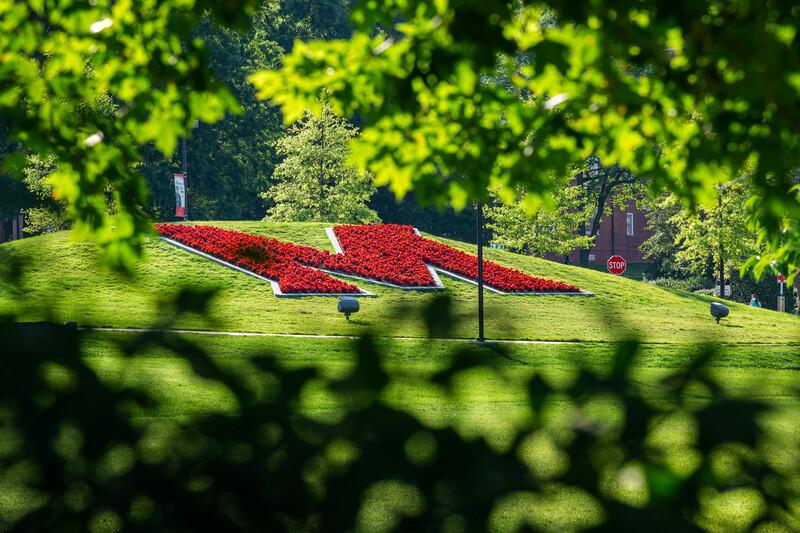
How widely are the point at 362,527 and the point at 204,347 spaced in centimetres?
49

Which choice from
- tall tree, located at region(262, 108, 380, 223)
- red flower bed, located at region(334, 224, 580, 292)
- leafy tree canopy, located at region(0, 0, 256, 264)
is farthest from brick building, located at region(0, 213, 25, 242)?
leafy tree canopy, located at region(0, 0, 256, 264)

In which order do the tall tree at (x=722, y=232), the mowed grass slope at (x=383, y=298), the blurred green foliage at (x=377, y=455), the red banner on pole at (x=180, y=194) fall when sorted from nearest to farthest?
the blurred green foliage at (x=377, y=455)
the mowed grass slope at (x=383, y=298)
the red banner on pole at (x=180, y=194)
the tall tree at (x=722, y=232)

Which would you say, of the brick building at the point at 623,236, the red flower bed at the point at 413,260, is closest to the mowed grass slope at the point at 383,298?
the red flower bed at the point at 413,260

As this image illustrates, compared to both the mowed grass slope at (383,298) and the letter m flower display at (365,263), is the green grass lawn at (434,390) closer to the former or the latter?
the mowed grass slope at (383,298)

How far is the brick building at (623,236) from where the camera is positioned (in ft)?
237

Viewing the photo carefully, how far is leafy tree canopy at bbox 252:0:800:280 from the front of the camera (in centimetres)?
425

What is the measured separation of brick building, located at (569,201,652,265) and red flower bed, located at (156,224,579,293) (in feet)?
146

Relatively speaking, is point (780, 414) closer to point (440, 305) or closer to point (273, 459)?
point (440, 305)

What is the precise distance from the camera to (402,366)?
203 centimetres

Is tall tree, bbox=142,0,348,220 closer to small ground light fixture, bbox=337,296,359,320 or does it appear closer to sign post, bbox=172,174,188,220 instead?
sign post, bbox=172,174,188,220

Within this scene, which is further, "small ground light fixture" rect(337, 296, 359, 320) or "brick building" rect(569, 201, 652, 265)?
"brick building" rect(569, 201, 652, 265)

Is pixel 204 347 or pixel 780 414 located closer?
pixel 780 414

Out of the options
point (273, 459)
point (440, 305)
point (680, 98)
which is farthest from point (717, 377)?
point (680, 98)

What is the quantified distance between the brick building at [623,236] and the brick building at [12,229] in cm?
3960
